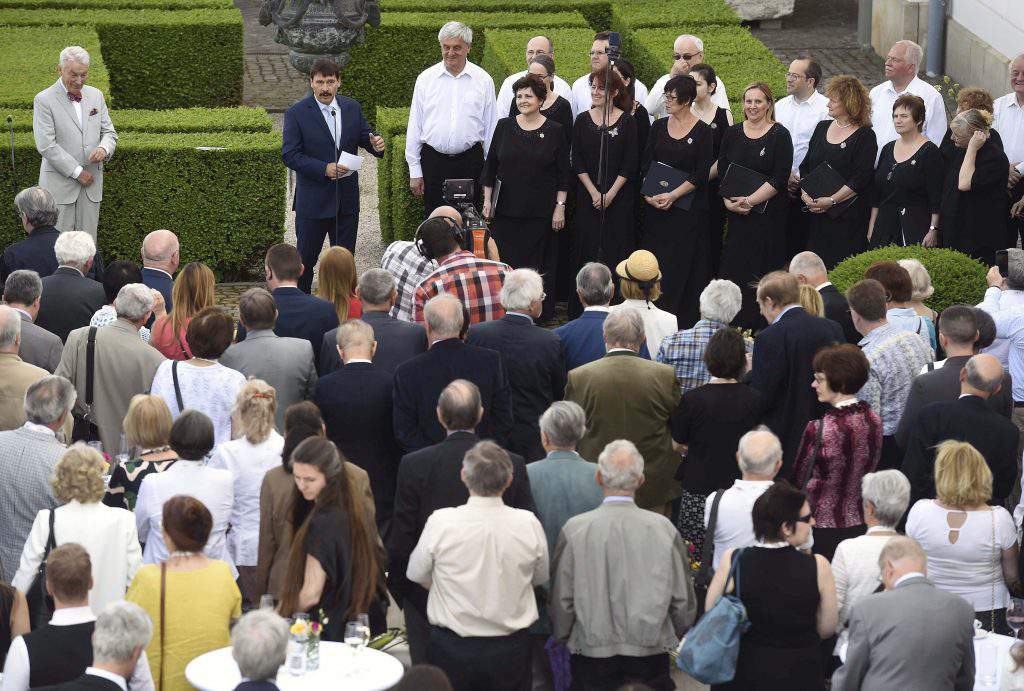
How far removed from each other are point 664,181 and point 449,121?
197 cm

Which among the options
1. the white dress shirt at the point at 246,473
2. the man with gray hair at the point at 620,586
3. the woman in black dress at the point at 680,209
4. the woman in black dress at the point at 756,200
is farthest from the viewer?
the woman in black dress at the point at 680,209

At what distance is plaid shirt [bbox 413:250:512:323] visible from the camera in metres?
9.14

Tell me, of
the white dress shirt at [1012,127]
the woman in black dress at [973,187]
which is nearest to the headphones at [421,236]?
the woman in black dress at [973,187]

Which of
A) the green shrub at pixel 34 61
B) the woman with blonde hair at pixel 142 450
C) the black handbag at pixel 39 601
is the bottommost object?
the black handbag at pixel 39 601

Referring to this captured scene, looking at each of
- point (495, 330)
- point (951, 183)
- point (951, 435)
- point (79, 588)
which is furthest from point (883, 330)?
point (79, 588)

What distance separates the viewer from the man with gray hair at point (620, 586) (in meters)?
6.31

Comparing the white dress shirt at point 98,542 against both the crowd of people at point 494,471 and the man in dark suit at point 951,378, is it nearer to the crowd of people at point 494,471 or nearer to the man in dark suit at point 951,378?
the crowd of people at point 494,471

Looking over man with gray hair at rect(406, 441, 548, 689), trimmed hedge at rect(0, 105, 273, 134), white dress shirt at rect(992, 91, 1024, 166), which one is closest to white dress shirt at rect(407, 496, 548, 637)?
man with gray hair at rect(406, 441, 548, 689)

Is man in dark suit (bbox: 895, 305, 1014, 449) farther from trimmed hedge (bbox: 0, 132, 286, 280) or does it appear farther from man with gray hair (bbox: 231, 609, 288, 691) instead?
trimmed hedge (bbox: 0, 132, 286, 280)

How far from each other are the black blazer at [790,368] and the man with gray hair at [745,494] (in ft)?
4.54

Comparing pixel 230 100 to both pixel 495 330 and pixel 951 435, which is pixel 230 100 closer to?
pixel 495 330

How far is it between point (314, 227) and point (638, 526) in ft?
21.9

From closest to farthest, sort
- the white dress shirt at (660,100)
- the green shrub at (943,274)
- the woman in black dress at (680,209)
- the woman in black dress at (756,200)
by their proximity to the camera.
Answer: the green shrub at (943,274) < the woman in black dress at (756,200) < the woman in black dress at (680,209) < the white dress shirt at (660,100)

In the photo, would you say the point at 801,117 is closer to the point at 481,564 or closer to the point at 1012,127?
the point at 1012,127
